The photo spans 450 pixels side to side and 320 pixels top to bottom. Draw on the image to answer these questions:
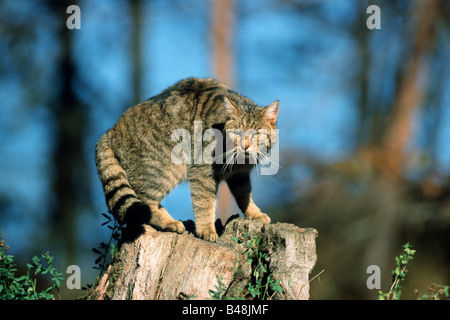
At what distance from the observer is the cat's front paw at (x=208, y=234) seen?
4086mm

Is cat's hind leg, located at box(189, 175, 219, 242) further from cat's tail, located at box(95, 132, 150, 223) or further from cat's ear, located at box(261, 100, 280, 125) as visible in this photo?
cat's ear, located at box(261, 100, 280, 125)

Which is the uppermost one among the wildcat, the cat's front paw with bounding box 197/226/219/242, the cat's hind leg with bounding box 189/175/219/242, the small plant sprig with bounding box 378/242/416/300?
the wildcat

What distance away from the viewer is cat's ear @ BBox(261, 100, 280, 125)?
4.42 meters

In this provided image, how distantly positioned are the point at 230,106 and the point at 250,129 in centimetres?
26

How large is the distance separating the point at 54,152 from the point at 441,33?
27.1 ft

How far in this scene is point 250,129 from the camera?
439 cm

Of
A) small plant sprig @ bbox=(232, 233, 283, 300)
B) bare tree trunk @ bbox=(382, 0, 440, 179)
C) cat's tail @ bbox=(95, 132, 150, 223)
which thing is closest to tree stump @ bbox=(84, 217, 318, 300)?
small plant sprig @ bbox=(232, 233, 283, 300)

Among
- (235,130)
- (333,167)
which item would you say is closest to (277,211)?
(333,167)

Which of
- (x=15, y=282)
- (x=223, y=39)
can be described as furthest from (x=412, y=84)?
(x=15, y=282)

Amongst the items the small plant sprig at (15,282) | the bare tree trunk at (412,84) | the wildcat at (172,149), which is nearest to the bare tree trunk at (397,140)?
the bare tree trunk at (412,84)

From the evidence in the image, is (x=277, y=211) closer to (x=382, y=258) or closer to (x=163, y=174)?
(x=382, y=258)

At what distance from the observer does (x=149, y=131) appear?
451 centimetres

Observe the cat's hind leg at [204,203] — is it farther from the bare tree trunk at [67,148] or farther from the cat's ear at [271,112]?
the bare tree trunk at [67,148]
